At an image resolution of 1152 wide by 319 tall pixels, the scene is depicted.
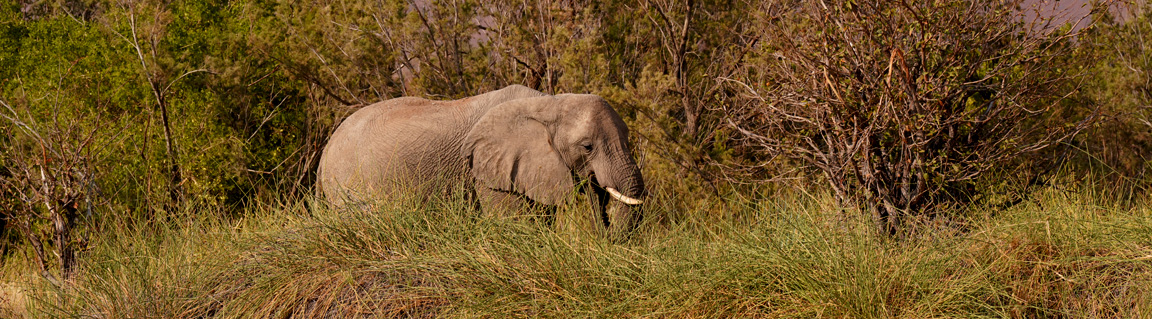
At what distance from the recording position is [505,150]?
8.06 m

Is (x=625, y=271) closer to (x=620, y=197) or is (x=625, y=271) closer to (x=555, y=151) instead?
(x=620, y=197)

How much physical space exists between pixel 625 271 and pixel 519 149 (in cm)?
299

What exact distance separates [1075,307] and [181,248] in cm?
483

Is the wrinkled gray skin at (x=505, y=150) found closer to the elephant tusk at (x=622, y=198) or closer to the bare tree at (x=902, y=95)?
the elephant tusk at (x=622, y=198)

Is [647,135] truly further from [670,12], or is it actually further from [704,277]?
[704,277]

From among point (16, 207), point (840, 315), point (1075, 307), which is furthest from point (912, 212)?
point (16, 207)

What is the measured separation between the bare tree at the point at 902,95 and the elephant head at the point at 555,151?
1660mm

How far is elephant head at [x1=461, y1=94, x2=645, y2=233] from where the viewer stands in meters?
7.90

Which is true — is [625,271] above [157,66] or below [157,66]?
above

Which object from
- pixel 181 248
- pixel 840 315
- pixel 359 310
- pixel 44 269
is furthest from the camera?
pixel 44 269

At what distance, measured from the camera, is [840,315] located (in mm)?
4633

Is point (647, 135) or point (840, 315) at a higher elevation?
point (840, 315)

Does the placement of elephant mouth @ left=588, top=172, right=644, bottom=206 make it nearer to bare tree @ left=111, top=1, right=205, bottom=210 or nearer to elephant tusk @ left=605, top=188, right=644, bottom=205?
elephant tusk @ left=605, top=188, right=644, bottom=205

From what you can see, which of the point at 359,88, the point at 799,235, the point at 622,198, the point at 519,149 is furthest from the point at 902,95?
the point at 359,88
